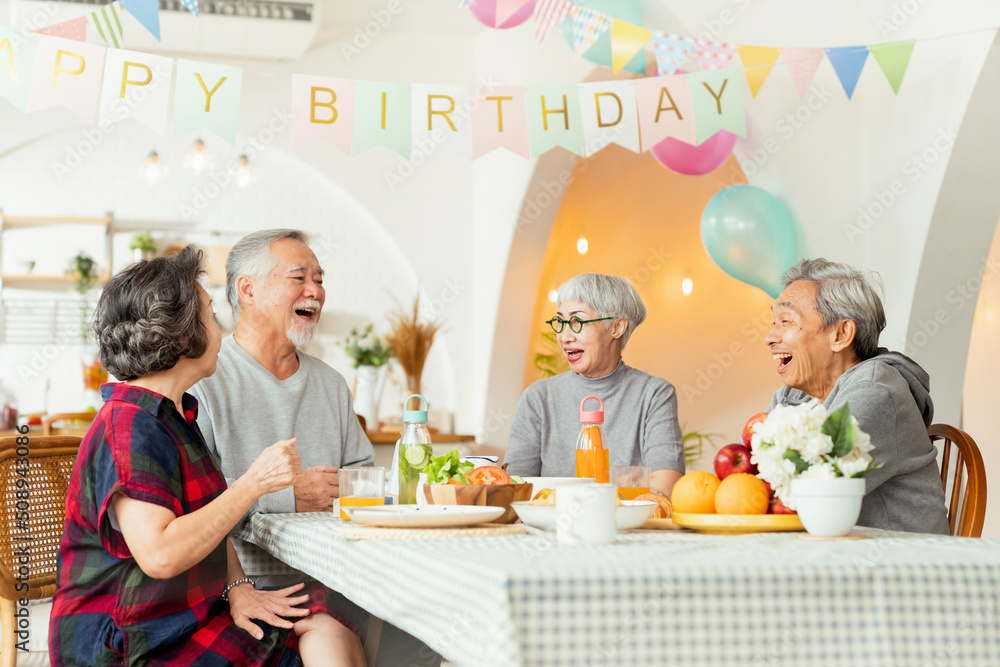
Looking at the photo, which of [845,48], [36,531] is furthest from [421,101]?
[36,531]

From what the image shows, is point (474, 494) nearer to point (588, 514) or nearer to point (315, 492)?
point (588, 514)

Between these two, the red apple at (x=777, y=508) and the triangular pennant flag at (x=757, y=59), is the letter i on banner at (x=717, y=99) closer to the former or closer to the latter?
the triangular pennant flag at (x=757, y=59)

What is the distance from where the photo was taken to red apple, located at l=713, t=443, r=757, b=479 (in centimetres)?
144

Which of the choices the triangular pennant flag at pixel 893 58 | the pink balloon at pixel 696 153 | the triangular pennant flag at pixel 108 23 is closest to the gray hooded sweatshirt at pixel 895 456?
the triangular pennant flag at pixel 893 58

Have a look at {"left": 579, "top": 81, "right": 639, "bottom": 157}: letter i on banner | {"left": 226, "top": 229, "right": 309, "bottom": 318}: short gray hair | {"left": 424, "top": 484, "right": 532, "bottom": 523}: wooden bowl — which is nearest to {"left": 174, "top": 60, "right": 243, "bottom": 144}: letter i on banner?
{"left": 226, "top": 229, "right": 309, "bottom": 318}: short gray hair

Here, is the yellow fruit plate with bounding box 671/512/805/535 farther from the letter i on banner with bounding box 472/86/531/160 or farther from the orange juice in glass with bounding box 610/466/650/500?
the letter i on banner with bounding box 472/86/531/160

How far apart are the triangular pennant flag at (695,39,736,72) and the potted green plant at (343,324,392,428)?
2.79m

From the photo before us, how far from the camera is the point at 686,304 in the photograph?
6402mm

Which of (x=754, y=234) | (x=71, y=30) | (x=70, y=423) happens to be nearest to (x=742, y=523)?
(x=754, y=234)

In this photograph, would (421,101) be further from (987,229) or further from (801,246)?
(987,229)

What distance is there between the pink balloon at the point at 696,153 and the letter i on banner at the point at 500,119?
768 millimetres

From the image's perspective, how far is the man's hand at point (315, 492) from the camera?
187 centimetres

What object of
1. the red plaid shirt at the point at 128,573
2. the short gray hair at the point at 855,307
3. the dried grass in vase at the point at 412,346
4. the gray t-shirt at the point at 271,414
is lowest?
the red plaid shirt at the point at 128,573

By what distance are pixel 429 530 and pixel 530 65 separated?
14.5 feet
